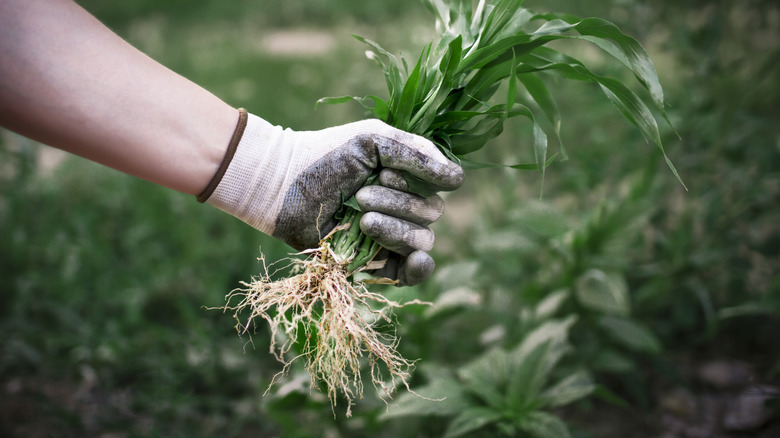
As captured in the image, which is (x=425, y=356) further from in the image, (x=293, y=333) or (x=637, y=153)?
(x=637, y=153)

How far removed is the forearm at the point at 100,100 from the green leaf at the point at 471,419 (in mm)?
906

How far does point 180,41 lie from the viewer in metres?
4.96

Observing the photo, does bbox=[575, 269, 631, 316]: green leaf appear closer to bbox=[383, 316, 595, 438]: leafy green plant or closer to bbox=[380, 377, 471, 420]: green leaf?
bbox=[383, 316, 595, 438]: leafy green plant

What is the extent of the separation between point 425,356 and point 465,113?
939 mm

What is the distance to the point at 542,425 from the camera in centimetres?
134

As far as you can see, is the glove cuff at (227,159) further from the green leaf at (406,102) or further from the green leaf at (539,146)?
the green leaf at (539,146)

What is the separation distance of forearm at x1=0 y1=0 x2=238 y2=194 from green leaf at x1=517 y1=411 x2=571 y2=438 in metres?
1.06

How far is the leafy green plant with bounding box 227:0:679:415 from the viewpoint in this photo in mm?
1087

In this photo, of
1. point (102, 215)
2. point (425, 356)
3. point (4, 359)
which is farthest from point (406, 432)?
point (102, 215)

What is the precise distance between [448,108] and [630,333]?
1066mm

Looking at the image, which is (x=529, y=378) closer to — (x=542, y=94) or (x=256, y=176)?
(x=542, y=94)

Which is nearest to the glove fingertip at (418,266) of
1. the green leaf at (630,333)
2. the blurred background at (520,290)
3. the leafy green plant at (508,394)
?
the blurred background at (520,290)

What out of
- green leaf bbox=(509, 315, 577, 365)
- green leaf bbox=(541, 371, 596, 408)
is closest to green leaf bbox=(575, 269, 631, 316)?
green leaf bbox=(509, 315, 577, 365)

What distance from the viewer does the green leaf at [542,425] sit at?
1.31 meters
